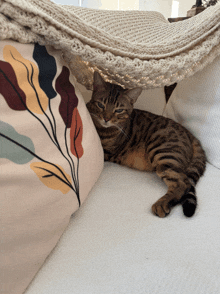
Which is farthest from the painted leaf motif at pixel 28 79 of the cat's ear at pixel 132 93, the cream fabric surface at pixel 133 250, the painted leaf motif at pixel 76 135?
the cat's ear at pixel 132 93

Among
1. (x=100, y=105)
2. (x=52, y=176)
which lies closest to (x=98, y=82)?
(x=100, y=105)

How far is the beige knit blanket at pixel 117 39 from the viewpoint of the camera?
1.78 ft

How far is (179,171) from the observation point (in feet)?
2.80

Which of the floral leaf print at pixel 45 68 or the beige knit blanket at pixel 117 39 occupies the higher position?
the beige knit blanket at pixel 117 39

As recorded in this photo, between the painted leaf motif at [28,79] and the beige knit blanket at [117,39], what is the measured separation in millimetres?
44

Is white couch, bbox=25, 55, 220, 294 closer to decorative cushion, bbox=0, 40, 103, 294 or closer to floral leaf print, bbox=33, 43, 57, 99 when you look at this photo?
decorative cushion, bbox=0, 40, 103, 294

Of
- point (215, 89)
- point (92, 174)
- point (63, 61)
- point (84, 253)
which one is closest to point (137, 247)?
point (84, 253)

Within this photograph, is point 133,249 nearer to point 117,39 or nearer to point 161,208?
point 161,208

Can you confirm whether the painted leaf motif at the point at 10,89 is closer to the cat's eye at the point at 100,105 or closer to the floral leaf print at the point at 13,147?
the floral leaf print at the point at 13,147

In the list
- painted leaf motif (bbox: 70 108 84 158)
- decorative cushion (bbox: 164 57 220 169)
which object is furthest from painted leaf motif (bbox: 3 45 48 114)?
decorative cushion (bbox: 164 57 220 169)

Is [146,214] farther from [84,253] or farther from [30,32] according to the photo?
[30,32]

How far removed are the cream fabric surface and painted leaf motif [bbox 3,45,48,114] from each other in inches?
13.8

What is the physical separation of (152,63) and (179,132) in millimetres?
380

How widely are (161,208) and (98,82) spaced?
2.02ft
